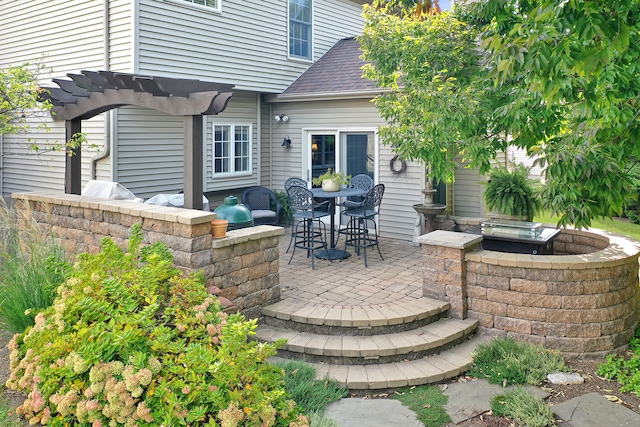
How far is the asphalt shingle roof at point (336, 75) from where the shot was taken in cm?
951

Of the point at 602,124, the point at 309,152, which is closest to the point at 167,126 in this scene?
the point at 309,152

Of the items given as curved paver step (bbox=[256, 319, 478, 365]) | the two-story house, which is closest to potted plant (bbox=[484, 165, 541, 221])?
the two-story house

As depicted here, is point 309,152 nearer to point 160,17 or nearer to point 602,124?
point 160,17

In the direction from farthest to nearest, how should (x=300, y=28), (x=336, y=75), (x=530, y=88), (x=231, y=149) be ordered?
1. (x=300, y=28)
2. (x=336, y=75)
3. (x=231, y=149)
4. (x=530, y=88)

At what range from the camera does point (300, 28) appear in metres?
11.1

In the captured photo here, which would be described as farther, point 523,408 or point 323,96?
point 323,96

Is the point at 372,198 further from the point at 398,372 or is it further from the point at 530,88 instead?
the point at 530,88

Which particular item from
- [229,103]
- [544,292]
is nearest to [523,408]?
[544,292]

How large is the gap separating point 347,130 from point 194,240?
18.2 ft

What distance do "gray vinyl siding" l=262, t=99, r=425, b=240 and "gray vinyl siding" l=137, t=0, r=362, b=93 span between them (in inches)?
31.5

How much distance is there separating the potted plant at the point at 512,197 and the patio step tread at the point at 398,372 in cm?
312

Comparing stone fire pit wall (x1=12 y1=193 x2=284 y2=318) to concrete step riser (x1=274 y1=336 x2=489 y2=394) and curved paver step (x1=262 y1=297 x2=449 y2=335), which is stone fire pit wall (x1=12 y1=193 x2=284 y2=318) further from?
concrete step riser (x1=274 y1=336 x2=489 y2=394)

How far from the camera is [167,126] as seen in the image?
8.90 metres

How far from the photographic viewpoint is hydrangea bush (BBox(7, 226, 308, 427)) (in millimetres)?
2832
